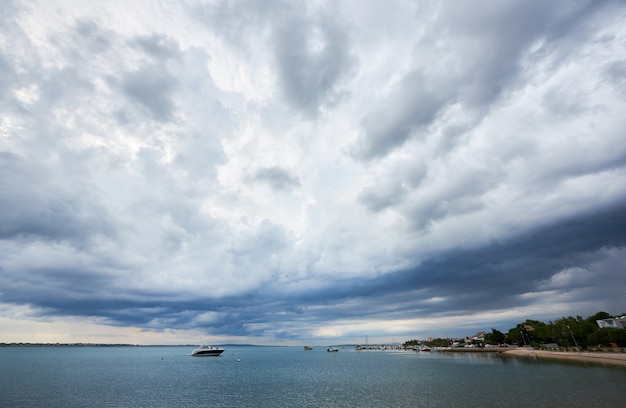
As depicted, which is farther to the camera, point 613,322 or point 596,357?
point 613,322

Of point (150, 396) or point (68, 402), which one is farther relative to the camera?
point (150, 396)

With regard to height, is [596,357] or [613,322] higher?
[613,322]

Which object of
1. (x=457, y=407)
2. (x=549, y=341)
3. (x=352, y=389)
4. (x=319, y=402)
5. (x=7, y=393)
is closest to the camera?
(x=457, y=407)

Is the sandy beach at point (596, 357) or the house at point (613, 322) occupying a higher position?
the house at point (613, 322)

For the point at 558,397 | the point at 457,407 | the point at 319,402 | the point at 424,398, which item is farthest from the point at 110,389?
the point at 558,397

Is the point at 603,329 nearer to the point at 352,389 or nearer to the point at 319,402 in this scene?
the point at 352,389

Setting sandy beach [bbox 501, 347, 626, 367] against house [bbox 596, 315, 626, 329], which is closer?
sandy beach [bbox 501, 347, 626, 367]

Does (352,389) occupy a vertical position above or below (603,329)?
below

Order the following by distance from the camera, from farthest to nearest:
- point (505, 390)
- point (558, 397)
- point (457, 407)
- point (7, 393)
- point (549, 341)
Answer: point (549, 341) < point (7, 393) < point (505, 390) < point (558, 397) < point (457, 407)

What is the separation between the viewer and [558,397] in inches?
2005

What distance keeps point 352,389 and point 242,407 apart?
89.5 feet

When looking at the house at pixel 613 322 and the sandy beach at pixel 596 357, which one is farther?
the house at pixel 613 322

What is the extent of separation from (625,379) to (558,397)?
83.6 ft

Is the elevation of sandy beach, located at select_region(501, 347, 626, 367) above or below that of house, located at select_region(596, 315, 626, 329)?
below
